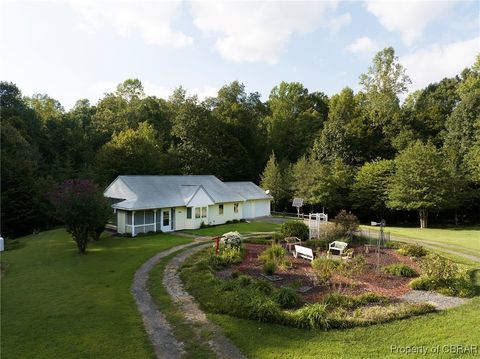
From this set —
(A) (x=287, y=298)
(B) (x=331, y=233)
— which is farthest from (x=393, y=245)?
(A) (x=287, y=298)

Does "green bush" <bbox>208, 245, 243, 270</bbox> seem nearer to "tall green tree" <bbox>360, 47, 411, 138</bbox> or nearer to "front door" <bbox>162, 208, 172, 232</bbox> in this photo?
"front door" <bbox>162, 208, 172, 232</bbox>

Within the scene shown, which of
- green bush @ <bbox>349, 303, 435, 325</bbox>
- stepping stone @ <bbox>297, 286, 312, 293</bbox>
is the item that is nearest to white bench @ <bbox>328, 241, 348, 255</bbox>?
stepping stone @ <bbox>297, 286, 312, 293</bbox>

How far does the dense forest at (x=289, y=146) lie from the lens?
34812mm

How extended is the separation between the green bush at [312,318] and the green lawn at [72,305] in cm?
405

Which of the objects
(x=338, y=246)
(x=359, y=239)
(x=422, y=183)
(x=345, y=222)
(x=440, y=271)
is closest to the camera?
(x=440, y=271)

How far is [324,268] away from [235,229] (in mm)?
15115

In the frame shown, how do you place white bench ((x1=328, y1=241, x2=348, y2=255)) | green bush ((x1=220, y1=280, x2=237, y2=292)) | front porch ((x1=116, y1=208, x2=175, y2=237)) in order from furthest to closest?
1. front porch ((x1=116, y1=208, x2=175, y2=237))
2. white bench ((x1=328, y1=241, x2=348, y2=255))
3. green bush ((x1=220, y1=280, x2=237, y2=292))

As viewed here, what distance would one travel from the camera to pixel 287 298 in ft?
37.0

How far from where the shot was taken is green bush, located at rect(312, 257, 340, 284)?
14320mm

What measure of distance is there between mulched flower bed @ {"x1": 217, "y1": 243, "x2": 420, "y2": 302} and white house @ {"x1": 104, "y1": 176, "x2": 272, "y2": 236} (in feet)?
36.5

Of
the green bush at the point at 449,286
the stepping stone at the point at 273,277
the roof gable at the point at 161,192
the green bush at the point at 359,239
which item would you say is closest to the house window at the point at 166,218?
the roof gable at the point at 161,192

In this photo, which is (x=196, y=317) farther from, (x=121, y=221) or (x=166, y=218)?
(x=166, y=218)

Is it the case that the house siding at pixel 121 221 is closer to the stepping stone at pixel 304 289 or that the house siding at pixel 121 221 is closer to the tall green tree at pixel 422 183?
the stepping stone at pixel 304 289

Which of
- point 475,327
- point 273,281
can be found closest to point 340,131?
point 273,281
